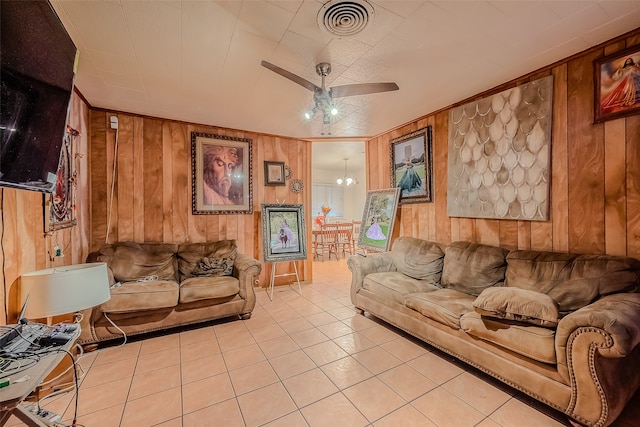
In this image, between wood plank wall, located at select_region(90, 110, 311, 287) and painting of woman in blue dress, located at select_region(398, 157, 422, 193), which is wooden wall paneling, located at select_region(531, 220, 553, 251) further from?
wood plank wall, located at select_region(90, 110, 311, 287)

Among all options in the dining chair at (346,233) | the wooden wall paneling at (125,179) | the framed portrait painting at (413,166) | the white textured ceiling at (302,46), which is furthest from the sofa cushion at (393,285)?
the dining chair at (346,233)

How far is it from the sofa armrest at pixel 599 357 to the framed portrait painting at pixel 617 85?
4.63 feet

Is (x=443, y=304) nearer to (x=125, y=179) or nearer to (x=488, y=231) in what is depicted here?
(x=488, y=231)

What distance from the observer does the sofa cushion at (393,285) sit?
271 centimetres

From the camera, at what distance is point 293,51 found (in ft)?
6.68

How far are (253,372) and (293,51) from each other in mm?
2546

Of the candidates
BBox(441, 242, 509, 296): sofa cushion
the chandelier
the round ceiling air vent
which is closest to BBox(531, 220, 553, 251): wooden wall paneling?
BBox(441, 242, 509, 296): sofa cushion

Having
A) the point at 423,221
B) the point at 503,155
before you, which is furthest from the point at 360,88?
the point at 423,221

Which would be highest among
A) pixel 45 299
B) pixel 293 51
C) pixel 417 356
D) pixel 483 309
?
pixel 293 51

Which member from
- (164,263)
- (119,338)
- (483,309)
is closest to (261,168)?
(164,263)

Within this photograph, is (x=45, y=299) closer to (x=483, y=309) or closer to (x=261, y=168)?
(x=483, y=309)

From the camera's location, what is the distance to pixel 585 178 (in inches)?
85.4

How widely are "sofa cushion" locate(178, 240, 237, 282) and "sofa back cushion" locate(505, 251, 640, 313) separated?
3092 millimetres

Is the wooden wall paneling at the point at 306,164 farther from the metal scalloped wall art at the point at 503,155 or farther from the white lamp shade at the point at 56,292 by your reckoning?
the white lamp shade at the point at 56,292
